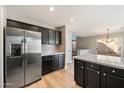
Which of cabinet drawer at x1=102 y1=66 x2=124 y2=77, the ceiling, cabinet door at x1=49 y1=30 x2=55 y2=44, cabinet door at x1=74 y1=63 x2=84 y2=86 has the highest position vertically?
the ceiling

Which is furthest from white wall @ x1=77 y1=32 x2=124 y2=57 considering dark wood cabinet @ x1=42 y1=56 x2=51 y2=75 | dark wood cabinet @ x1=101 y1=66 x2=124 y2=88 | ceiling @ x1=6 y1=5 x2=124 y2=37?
dark wood cabinet @ x1=101 y1=66 x2=124 y2=88

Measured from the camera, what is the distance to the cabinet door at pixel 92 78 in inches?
91.3

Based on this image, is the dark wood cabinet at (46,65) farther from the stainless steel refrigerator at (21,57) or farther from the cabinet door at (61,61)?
the cabinet door at (61,61)

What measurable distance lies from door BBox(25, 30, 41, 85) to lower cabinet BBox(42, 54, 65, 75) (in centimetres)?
65

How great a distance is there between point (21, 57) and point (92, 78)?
2.06 metres

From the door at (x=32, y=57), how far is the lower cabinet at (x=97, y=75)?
1392 mm

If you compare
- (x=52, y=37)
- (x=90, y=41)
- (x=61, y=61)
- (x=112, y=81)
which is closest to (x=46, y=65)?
(x=61, y=61)

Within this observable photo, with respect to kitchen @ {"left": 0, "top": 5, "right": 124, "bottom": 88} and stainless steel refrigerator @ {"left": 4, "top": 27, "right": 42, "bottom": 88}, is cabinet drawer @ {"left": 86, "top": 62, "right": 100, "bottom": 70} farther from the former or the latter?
stainless steel refrigerator @ {"left": 4, "top": 27, "right": 42, "bottom": 88}

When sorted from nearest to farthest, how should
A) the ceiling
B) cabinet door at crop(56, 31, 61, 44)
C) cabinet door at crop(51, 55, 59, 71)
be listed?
the ceiling
cabinet door at crop(51, 55, 59, 71)
cabinet door at crop(56, 31, 61, 44)

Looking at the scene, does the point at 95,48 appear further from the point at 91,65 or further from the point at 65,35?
the point at 91,65

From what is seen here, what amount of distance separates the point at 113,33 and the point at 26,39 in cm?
750

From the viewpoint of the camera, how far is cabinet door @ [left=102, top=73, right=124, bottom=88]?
183cm

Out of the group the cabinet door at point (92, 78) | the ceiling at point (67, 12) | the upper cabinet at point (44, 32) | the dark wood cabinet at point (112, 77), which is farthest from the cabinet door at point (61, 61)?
the dark wood cabinet at point (112, 77)
